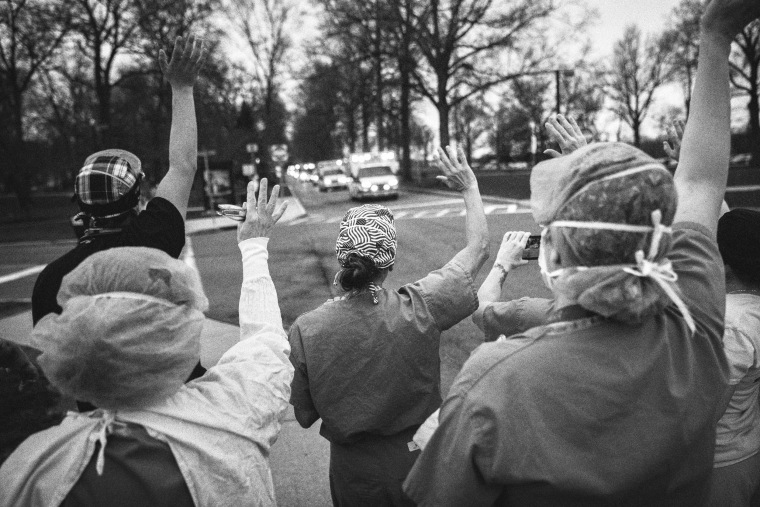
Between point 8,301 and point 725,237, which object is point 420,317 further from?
point 8,301

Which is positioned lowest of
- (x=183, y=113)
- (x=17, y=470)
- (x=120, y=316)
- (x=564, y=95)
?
(x=17, y=470)

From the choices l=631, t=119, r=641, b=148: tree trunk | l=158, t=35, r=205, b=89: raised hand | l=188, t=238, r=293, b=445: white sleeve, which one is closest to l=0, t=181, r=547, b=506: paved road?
l=188, t=238, r=293, b=445: white sleeve

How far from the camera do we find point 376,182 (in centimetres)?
2859

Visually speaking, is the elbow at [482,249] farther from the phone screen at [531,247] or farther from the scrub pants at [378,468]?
the scrub pants at [378,468]

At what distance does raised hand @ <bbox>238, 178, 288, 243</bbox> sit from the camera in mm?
2303

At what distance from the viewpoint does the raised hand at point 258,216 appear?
90.7 inches

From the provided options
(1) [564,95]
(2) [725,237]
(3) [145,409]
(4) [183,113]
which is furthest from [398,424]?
(1) [564,95]

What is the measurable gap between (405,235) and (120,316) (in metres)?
13.6

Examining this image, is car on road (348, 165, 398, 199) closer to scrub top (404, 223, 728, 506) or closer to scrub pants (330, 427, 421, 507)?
scrub pants (330, 427, 421, 507)

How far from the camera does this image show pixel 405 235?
15.0m

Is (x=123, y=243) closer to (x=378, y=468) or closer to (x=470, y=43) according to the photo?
(x=378, y=468)

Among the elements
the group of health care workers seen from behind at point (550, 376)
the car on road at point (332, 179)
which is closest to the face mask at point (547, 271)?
the group of health care workers seen from behind at point (550, 376)

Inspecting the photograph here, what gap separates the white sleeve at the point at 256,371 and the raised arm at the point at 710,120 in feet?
4.03

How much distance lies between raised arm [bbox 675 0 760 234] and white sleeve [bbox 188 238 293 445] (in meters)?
1.23
